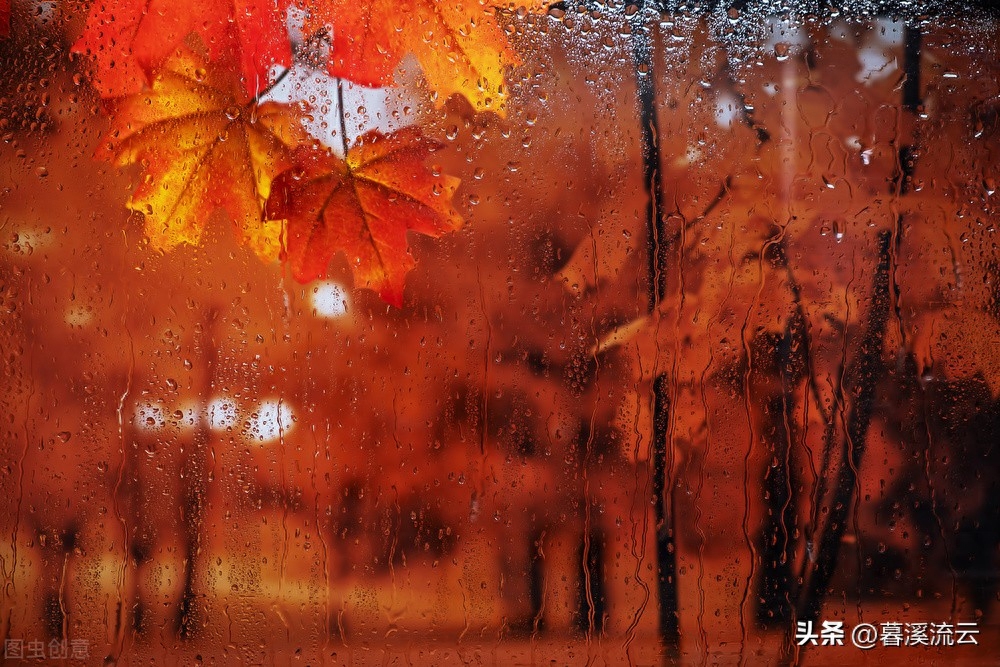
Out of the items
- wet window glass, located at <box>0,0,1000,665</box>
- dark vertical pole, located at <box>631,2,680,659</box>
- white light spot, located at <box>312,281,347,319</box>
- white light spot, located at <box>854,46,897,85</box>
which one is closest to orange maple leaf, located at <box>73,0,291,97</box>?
wet window glass, located at <box>0,0,1000,665</box>

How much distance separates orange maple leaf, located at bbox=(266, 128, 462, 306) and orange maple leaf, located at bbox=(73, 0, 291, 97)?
0.33 feet

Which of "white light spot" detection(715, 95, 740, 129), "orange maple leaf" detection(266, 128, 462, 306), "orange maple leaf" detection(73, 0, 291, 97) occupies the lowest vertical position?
"orange maple leaf" detection(266, 128, 462, 306)

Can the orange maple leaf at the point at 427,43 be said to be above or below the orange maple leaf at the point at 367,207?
above

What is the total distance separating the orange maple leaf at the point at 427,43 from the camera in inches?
21.4

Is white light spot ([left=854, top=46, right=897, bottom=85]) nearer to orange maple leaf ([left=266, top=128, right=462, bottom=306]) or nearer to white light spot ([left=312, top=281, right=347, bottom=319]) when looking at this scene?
orange maple leaf ([left=266, top=128, right=462, bottom=306])

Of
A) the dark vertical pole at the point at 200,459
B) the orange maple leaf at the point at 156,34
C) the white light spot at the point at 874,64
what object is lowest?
the dark vertical pole at the point at 200,459

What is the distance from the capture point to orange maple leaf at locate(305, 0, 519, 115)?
542mm

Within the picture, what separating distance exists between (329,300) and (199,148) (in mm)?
159

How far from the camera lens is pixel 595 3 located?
0.55 m

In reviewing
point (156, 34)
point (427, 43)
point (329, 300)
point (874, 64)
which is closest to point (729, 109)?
point (874, 64)

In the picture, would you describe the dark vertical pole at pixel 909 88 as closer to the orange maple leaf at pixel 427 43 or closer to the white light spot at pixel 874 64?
the white light spot at pixel 874 64

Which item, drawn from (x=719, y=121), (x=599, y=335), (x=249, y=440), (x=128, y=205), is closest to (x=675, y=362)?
(x=599, y=335)

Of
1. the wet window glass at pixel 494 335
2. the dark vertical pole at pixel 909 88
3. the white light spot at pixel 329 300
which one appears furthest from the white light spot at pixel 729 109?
the white light spot at pixel 329 300

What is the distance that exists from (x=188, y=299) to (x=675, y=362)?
38cm
